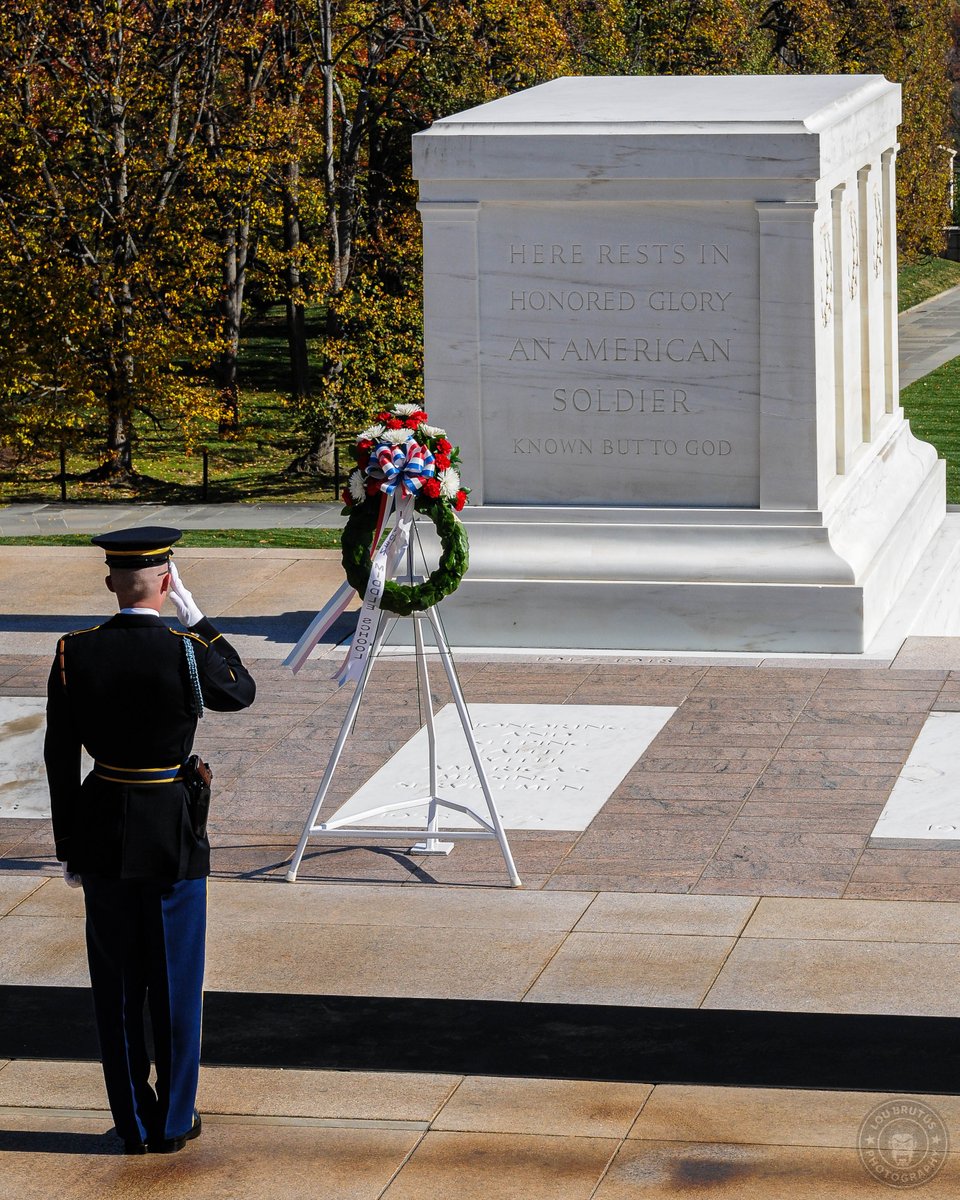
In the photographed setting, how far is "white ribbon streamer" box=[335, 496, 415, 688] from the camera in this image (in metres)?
8.27

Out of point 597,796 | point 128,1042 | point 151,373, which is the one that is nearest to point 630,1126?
point 128,1042

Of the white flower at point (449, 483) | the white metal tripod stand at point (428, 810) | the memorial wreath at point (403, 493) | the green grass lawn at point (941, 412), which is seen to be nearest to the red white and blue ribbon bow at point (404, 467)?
the memorial wreath at point (403, 493)

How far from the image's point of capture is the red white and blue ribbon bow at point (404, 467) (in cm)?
818

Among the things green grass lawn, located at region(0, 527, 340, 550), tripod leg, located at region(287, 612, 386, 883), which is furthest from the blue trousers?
green grass lawn, located at region(0, 527, 340, 550)

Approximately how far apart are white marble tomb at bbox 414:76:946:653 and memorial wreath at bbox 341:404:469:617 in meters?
3.69

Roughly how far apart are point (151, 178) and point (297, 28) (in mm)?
4369

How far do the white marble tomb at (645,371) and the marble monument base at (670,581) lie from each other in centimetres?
1

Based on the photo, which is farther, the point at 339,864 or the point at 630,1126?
the point at 339,864

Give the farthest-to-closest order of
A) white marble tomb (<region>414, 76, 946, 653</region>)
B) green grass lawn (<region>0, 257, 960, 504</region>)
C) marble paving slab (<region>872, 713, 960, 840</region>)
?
green grass lawn (<region>0, 257, 960, 504</region>) < white marble tomb (<region>414, 76, 946, 653</region>) < marble paving slab (<region>872, 713, 960, 840</region>)

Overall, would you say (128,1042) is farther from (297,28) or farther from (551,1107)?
(297,28)

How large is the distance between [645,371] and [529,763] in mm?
3354

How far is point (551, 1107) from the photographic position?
5.91 metres

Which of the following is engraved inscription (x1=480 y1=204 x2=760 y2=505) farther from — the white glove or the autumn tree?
the autumn tree

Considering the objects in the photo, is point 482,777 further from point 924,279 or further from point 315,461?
point 924,279
